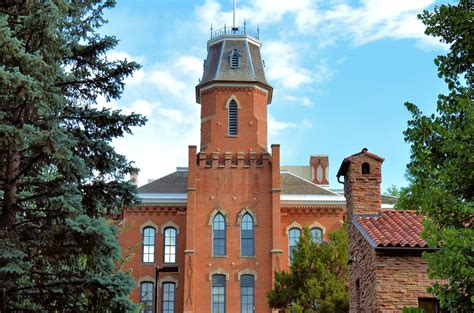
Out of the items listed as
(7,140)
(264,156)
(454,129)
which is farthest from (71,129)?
(264,156)

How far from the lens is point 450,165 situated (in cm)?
1088

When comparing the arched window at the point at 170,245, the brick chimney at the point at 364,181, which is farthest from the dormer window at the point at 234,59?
the brick chimney at the point at 364,181

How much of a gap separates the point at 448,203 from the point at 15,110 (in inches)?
297

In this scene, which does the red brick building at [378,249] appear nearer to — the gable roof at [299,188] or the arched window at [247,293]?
the arched window at [247,293]

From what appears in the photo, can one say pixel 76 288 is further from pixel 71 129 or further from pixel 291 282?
pixel 291 282

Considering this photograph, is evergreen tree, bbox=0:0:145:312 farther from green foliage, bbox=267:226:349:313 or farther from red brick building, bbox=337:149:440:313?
green foliage, bbox=267:226:349:313

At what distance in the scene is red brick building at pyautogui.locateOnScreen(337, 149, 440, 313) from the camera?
16.4m

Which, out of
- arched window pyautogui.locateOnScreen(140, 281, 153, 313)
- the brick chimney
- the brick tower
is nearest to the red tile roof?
the brick chimney

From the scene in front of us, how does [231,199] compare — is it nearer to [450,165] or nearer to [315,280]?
[315,280]

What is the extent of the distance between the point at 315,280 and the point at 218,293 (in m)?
13.5

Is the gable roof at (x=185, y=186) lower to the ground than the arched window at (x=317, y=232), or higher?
higher

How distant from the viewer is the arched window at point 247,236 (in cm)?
4172

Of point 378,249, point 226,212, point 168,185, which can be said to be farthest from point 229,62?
point 378,249

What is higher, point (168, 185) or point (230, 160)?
point (230, 160)
